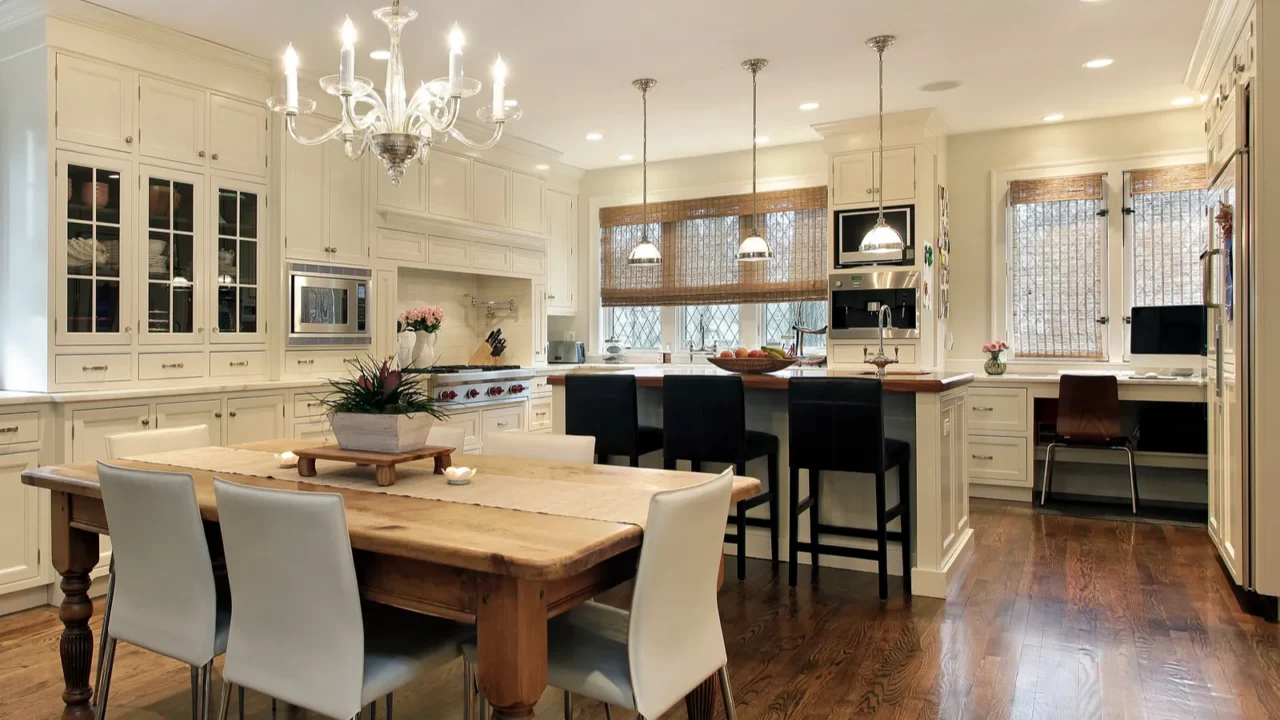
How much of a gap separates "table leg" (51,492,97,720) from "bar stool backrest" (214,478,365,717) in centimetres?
93

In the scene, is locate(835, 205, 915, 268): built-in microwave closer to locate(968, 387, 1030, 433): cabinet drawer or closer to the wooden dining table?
locate(968, 387, 1030, 433): cabinet drawer

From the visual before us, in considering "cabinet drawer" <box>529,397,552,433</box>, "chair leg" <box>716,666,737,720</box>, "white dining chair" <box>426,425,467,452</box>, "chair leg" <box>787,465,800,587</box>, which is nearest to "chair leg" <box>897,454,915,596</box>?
"chair leg" <box>787,465,800,587</box>

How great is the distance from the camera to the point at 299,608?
169cm

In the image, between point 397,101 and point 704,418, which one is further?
point 704,418

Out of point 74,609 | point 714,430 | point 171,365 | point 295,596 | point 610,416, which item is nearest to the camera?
point 295,596

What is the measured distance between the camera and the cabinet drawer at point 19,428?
10.9 ft

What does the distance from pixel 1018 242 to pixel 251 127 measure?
517 cm

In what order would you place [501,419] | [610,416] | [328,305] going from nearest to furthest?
1. [610,416]
2. [328,305]
3. [501,419]

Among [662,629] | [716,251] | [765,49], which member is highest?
[765,49]

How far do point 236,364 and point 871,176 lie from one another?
4.24 meters

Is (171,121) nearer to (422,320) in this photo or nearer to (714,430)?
(422,320)

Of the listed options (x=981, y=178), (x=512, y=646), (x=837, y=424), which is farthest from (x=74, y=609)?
(x=981, y=178)

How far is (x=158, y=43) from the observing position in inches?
153

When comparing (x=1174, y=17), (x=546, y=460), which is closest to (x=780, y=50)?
(x=1174, y=17)
